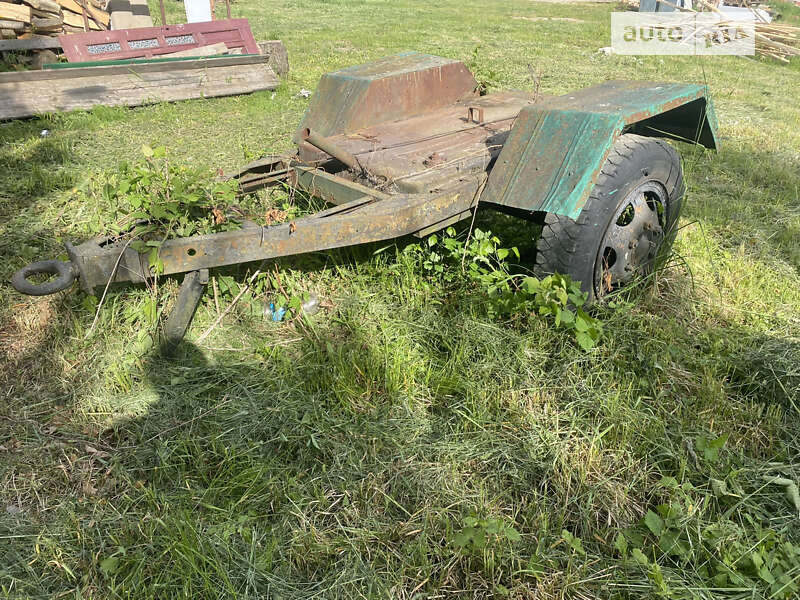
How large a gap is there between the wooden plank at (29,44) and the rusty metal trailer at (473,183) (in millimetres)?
6519

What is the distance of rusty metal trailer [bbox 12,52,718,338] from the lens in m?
2.37

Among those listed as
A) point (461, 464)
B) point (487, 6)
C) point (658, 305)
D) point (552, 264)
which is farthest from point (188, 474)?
point (487, 6)

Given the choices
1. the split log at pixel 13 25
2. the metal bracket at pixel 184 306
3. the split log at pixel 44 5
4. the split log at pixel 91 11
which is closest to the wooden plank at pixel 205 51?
the split log at pixel 13 25

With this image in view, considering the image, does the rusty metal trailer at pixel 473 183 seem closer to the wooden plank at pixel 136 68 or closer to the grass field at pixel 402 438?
the grass field at pixel 402 438

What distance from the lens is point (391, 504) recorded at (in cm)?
215

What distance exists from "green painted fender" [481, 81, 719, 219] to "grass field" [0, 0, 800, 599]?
0.56m

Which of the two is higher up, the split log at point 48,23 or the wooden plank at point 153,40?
the split log at point 48,23

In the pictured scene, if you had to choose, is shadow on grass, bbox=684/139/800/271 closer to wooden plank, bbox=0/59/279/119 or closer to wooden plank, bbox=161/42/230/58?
wooden plank, bbox=0/59/279/119

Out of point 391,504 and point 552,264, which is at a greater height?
point 552,264

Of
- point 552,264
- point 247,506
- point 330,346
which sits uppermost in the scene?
point 552,264

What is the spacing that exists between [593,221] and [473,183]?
0.59m

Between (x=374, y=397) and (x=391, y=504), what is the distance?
584 millimetres

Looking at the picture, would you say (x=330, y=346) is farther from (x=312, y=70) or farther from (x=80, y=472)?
(x=312, y=70)

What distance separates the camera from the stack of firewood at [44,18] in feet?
30.2
